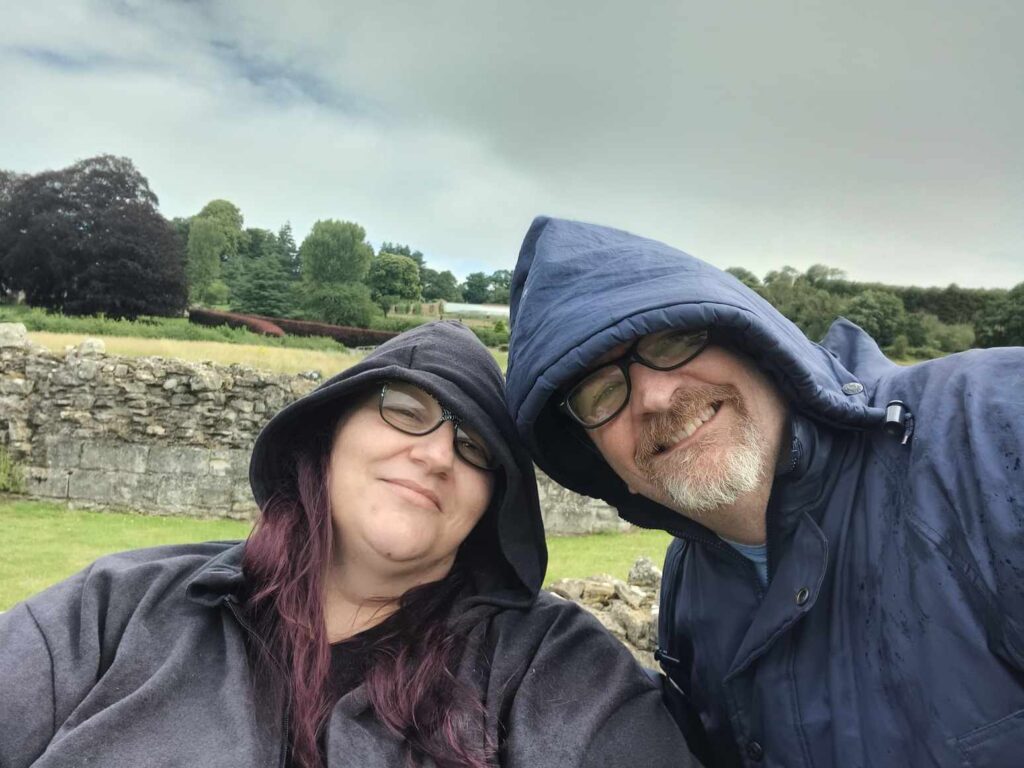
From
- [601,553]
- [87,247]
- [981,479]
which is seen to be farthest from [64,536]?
[87,247]

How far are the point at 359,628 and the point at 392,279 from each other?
43775 millimetres

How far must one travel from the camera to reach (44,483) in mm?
10352

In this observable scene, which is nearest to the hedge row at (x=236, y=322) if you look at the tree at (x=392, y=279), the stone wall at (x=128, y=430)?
the tree at (x=392, y=279)

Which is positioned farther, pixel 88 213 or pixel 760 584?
pixel 88 213

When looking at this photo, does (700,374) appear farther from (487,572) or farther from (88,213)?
(88,213)

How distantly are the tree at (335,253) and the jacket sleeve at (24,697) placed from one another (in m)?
44.9

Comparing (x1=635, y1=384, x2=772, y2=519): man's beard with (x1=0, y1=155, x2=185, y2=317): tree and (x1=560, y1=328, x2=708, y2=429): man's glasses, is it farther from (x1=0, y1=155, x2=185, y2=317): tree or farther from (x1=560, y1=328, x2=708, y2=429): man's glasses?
→ (x1=0, y1=155, x2=185, y2=317): tree

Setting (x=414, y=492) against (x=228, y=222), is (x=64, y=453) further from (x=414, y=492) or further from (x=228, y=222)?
(x=228, y=222)

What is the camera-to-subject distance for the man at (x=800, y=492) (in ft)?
4.45

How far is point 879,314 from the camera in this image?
929 inches

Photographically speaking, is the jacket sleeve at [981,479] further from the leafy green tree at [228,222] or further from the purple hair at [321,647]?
the leafy green tree at [228,222]

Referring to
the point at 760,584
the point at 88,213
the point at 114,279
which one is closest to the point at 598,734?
the point at 760,584

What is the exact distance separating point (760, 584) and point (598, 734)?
590 millimetres

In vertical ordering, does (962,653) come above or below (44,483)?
above
